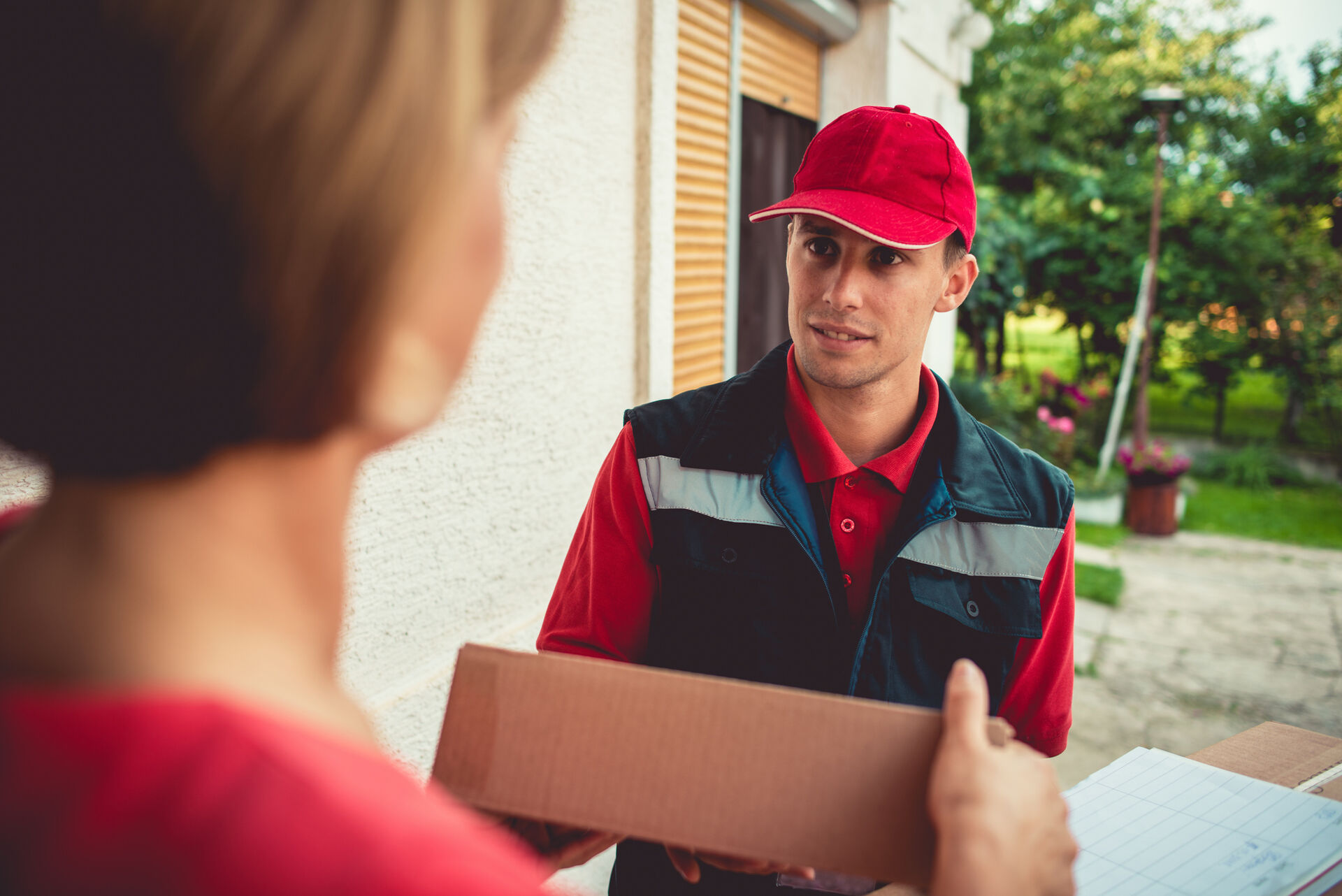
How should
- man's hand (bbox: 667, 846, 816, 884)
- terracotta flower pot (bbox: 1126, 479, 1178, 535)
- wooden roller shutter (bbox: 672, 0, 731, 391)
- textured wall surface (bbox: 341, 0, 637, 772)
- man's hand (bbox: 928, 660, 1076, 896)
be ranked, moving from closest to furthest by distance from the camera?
1. man's hand (bbox: 928, 660, 1076, 896)
2. man's hand (bbox: 667, 846, 816, 884)
3. textured wall surface (bbox: 341, 0, 637, 772)
4. wooden roller shutter (bbox: 672, 0, 731, 391)
5. terracotta flower pot (bbox: 1126, 479, 1178, 535)

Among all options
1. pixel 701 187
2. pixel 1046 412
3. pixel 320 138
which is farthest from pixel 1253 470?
pixel 320 138

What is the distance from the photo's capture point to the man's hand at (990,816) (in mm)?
671

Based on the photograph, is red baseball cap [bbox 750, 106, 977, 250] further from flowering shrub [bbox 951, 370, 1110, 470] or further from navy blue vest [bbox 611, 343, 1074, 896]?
flowering shrub [bbox 951, 370, 1110, 470]

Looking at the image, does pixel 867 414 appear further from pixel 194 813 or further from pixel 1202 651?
pixel 1202 651

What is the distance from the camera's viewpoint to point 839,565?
5.37 ft

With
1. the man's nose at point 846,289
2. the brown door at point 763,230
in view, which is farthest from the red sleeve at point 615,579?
the brown door at point 763,230

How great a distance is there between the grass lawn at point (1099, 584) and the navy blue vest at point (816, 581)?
15.4ft

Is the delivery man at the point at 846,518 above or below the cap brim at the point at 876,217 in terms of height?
below

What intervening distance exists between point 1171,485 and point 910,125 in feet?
23.0

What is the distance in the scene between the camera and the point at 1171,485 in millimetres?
7531

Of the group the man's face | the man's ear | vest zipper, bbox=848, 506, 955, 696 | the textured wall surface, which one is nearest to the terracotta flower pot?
the textured wall surface

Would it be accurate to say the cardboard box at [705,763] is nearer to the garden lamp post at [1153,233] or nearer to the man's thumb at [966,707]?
the man's thumb at [966,707]

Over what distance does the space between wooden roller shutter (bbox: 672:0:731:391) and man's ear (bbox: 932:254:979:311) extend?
171 cm

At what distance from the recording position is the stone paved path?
164 inches
